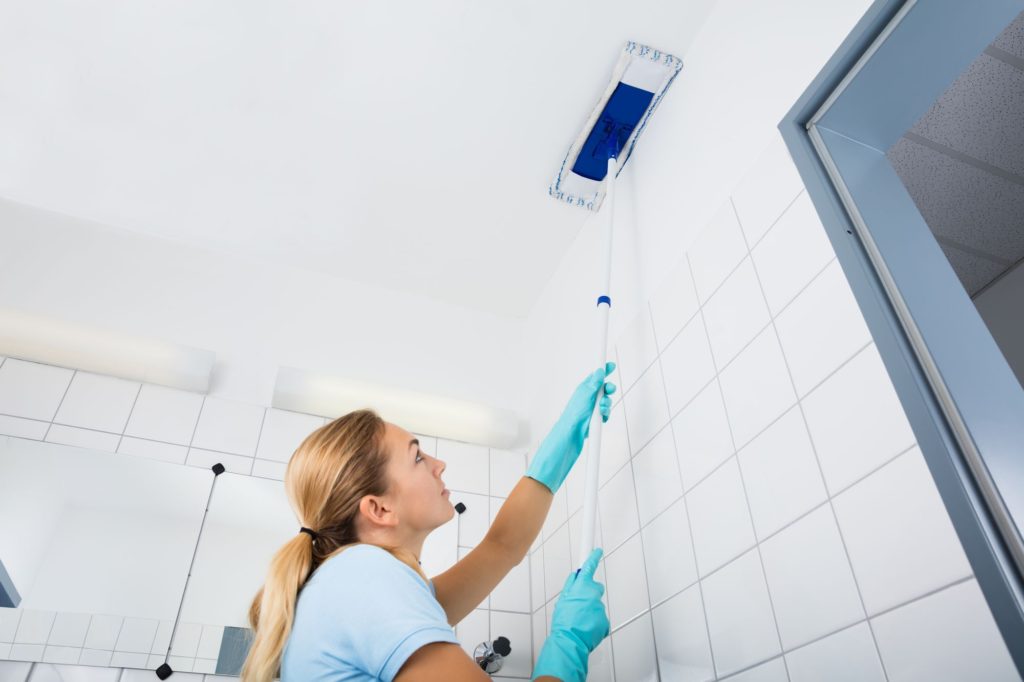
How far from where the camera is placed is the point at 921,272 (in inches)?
45.3

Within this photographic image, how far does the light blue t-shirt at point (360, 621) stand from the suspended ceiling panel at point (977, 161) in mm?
1741

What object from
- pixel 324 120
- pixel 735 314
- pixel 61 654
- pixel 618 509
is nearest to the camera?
pixel 735 314

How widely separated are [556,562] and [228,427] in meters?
1.00

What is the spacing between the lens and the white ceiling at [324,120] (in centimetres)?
184

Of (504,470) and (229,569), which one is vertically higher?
(504,470)

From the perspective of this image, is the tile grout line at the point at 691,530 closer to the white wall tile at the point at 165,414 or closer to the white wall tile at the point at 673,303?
the white wall tile at the point at 673,303

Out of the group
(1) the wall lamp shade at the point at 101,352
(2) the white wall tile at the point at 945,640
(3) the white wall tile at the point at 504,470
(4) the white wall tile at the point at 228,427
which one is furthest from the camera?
(3) the white wall tile at the point at 504,470

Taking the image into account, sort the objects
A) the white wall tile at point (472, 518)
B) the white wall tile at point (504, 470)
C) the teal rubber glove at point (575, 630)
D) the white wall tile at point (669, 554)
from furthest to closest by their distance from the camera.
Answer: the white wall tile at point (504, 470)
the white wall tile at point (472, 518)
the white wall tile at point (669, 554)
the teal rubber glove at point (575, 630)

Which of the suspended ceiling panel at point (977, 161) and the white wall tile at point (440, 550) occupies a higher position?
the suspended ceiling panel at point (977, 161)

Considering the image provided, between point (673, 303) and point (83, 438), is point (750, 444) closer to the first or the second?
point (673, 303)

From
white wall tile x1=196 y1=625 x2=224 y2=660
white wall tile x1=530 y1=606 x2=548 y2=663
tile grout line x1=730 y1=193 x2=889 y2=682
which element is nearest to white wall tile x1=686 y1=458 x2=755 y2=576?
tile grout line x1=730 y1=193 x2=889 y2=682

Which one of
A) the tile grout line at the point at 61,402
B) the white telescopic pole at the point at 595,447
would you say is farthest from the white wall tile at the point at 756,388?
the tile grout line at the point at 61,402

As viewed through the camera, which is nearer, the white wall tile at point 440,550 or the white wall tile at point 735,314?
the white wall tile at point 735,314

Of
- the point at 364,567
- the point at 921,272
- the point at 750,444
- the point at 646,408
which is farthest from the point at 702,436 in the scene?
the point at 364,567
